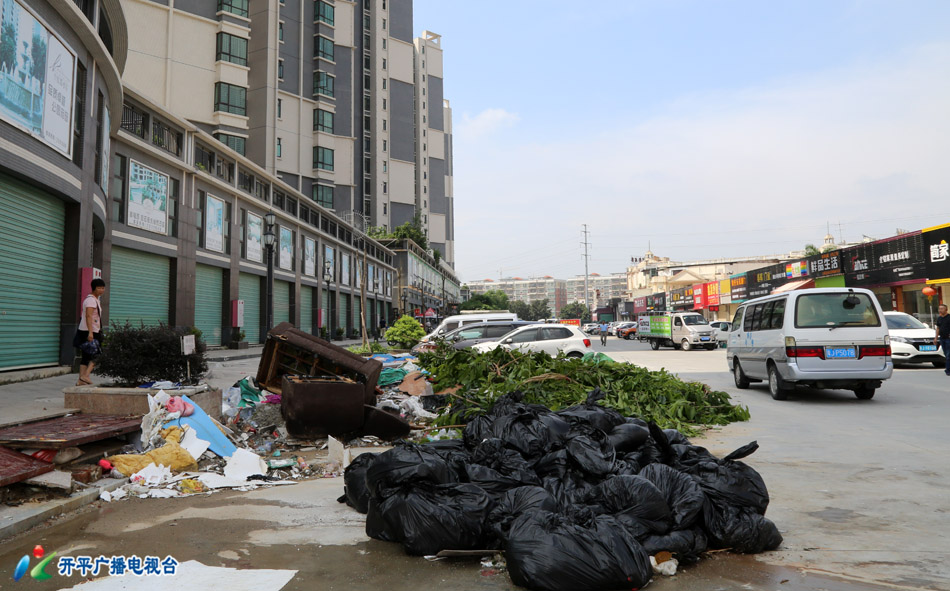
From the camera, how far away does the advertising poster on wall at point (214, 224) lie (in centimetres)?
2709

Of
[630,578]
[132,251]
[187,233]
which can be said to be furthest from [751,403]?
[187,233]

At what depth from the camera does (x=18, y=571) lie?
3.41 meters

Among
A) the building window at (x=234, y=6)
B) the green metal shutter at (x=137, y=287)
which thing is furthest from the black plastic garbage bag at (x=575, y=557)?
the building window at (x=234, y=6)

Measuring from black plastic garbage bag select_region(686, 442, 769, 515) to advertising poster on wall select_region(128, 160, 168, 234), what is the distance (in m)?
22.1

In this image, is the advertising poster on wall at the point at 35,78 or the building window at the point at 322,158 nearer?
the advertising poster on wall at the point at 35,78

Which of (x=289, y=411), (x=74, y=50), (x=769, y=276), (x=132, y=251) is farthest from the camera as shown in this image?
(x=769, y=276)

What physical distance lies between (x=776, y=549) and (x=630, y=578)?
1295 millimetres

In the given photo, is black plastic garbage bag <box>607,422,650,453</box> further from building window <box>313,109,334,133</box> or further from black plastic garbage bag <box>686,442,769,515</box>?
building window <box>313,109,334,133</box>

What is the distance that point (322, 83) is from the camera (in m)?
58.4

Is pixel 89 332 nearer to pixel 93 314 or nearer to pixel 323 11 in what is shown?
pixel 93 314

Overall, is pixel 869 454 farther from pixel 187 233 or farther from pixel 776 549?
pixel 187 233

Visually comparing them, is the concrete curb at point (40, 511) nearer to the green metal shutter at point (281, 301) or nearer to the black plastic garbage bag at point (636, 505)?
the black plastic garbage bag at point (636, 505)

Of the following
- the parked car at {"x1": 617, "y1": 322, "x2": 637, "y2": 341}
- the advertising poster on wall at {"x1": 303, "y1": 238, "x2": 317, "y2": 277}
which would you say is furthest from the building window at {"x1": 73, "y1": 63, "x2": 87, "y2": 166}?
the parked car at {"x1": 617, "y1": 322, "x2": 637, "y2": 341}

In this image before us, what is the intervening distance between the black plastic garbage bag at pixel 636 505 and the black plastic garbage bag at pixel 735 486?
1.50ft
